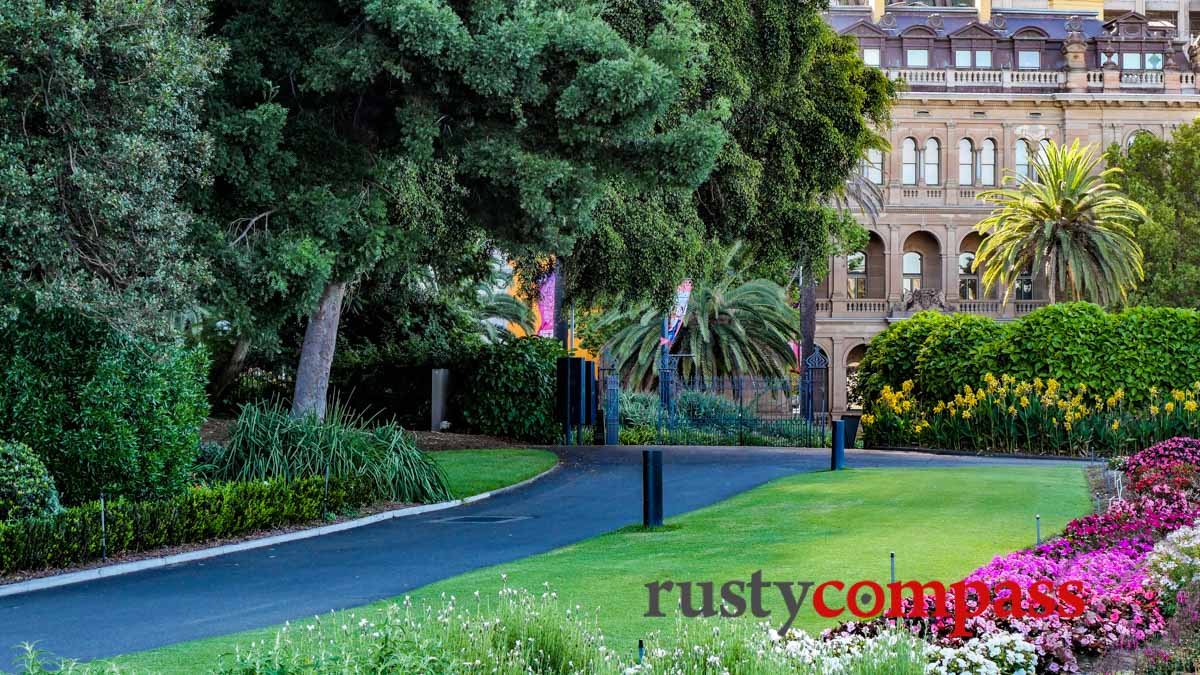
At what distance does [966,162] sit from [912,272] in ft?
18.4

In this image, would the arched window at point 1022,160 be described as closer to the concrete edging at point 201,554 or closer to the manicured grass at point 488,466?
the manicured grass at point 488,466

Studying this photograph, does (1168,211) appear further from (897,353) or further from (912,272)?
(897,353)

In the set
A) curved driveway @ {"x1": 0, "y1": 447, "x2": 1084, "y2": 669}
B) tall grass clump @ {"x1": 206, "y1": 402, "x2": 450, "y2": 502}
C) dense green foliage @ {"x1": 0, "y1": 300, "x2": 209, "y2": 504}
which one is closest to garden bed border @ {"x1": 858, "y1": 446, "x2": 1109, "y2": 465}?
curved driveway @ {"x1": 0, "y1": 447, "x2": 1084, "y2": 669}

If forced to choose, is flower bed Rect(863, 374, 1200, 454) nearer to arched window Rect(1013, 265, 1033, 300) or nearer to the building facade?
the building facade

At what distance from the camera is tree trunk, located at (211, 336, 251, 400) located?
30.6m

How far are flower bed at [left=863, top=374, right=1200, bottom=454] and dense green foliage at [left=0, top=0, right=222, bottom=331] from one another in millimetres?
17723

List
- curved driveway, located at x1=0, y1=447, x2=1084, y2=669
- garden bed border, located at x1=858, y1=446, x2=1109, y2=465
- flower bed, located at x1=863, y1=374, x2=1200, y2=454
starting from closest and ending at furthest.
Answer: curved driveway, located at x1=0, y1=447, x2=1084, y2=669 < garden bed border, located at x1=858, y1=446, x2=1109, y2=465 < flower bed, located at x1=863, y1=374, x2=1200, y2=454

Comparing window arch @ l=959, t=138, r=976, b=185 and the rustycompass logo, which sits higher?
window arch @ l=959, t=138, r=976, b=185

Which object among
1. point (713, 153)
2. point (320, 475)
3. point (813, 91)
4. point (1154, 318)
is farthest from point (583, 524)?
point (1154, 318)

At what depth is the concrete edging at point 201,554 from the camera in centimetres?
1184

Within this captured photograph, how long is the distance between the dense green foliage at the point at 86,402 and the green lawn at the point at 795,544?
165 inches

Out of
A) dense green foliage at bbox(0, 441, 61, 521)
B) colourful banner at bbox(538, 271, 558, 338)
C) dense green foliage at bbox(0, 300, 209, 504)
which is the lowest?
dense green foliage at bbox(0, 441, 61, 521)

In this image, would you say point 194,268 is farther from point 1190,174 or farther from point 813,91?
point 1190,174

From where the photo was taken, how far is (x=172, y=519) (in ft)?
45.2
